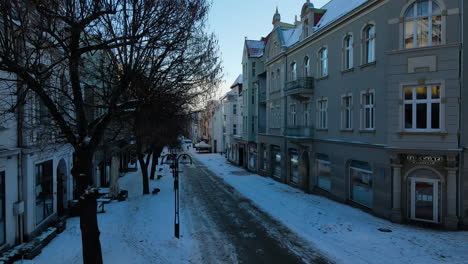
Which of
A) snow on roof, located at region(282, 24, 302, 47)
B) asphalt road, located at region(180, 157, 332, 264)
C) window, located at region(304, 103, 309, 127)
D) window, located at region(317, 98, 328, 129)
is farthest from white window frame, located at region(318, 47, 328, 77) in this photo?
asphalt road, located at region(180, 157, 332, 264)

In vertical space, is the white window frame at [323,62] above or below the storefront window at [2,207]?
above

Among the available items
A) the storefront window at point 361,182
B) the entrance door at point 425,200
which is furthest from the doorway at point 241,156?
the entrance door at point 425,200

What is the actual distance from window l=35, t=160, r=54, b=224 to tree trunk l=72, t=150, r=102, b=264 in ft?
19.2

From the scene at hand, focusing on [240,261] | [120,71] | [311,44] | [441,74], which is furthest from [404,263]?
[311,44]

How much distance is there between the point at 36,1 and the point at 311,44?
1921cm

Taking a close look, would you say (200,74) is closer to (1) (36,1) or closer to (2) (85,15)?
(2) (85,15)

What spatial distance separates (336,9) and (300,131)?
837cm

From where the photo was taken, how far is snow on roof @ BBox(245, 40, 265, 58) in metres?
39.6

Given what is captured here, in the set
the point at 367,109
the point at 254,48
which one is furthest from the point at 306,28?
the point at 254,48

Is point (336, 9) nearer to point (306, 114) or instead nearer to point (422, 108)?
point (306, 114)

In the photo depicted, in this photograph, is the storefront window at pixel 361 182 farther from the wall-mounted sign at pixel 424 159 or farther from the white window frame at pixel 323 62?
the white window frame at pixel 323 62

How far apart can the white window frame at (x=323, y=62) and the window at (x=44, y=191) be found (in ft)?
54.0

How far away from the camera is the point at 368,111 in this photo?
16.6 m

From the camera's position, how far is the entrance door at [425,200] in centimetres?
1370
